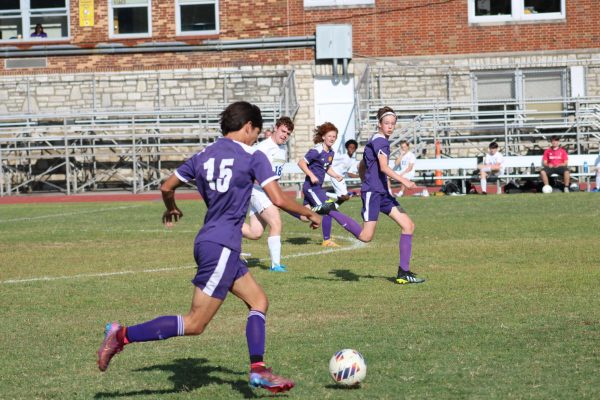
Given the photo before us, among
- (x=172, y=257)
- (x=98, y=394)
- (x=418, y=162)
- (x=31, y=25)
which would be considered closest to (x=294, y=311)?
(x=98, y=394)

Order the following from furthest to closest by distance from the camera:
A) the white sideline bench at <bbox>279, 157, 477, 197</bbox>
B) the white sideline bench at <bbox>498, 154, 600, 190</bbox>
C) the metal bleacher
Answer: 1. the metal bleacher
2. the white sideline bench at <bbox>279, 157, 477, 197</bbox>
3. the white sideline bench at <bbox>498, 154, 600, 190</bbox>

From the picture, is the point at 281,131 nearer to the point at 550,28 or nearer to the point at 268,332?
the point at 268,332

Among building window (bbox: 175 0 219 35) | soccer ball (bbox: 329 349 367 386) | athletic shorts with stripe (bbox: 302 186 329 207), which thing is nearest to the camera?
soccer ball (bbox: 329 349 367 386)

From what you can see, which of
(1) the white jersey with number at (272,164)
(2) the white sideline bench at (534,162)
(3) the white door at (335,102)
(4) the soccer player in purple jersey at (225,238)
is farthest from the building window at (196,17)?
(4) the soccer player in purple jersey at (225,238)

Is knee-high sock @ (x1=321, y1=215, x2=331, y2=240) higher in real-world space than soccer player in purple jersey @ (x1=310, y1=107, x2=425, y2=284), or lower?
lower

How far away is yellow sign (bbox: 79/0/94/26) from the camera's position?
36.3 meters

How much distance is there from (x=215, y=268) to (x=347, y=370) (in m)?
1.09

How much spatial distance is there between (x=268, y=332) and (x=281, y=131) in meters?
5.40

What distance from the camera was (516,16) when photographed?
34594 mm

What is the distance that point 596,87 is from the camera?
34688 millimetres

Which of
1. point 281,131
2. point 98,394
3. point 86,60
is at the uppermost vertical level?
point 86,60

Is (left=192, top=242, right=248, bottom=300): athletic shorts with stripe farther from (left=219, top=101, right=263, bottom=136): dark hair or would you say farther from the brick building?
the brick building

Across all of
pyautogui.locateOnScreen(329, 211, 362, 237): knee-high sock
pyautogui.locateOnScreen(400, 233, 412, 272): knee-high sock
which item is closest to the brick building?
pyautogui.locateOnScreen(329, 211, 362, 237): knee-high sock

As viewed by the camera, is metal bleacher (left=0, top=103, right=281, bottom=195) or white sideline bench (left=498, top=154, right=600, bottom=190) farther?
metal bleacher (left=0, top=103, right=281, bottom=195)
